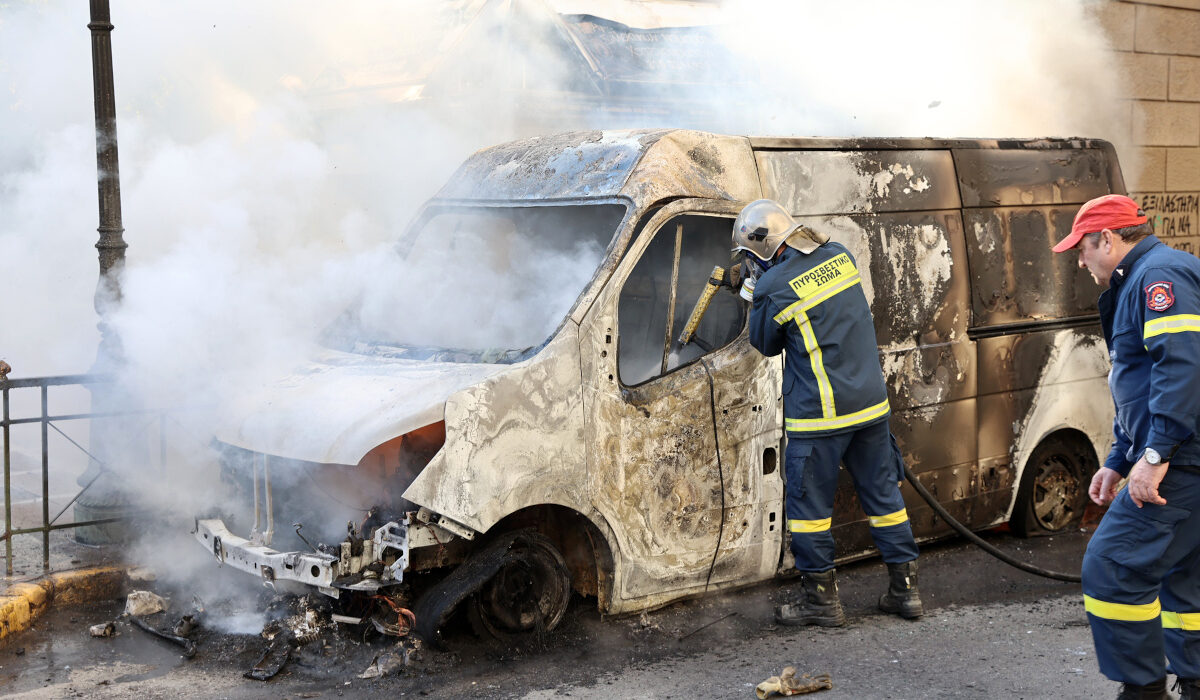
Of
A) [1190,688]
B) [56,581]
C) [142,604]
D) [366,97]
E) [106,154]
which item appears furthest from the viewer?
[366,97]

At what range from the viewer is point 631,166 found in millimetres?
4965

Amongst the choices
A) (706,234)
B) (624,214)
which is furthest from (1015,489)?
(624,214)

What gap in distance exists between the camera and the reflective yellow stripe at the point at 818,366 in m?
4.84

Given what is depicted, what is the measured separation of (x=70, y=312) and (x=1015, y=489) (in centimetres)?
809

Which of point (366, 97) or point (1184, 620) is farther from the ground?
point (366, 97)

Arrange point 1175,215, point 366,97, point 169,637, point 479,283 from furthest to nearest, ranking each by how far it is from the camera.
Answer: point 1175,215 < point 366,97 < point 479,283 < point 169,637

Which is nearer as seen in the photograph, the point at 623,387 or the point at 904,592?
the point at 623,387

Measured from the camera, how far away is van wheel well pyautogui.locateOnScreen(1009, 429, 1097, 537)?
646cm

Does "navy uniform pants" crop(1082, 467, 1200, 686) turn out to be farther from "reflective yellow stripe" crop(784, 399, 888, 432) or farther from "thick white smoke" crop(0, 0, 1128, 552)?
Answer: "thick white smoke" crop(0, 0, 1128, 552)

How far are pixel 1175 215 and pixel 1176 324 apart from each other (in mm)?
8281

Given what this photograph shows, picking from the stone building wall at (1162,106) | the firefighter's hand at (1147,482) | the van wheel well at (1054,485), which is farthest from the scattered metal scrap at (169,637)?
the stone building wall at (1162,106)

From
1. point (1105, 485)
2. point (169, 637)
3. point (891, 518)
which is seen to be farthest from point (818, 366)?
point (169, 637)

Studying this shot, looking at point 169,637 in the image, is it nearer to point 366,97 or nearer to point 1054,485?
point 1054,485

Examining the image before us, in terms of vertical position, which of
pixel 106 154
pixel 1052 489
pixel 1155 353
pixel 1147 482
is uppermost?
pixel 106 154
